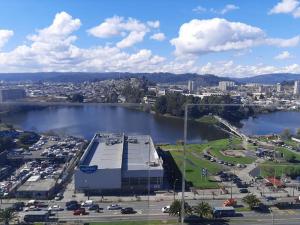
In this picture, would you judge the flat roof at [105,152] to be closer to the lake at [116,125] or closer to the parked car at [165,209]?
the parked car at [165,209]

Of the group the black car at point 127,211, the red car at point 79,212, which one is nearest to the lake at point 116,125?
the black car at point 127,211

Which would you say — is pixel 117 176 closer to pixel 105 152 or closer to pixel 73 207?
pixel 73 207

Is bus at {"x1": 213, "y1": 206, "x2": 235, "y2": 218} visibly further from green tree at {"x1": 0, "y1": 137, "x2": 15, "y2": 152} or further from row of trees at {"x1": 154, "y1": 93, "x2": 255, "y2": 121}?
row of trees at {"x1": 154, "y1": 93, "x2": 255, "y2": 121}

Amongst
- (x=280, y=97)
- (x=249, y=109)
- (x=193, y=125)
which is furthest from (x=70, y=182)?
(x=280, y=97)

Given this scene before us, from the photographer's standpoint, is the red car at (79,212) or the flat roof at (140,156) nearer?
the red car at (79,212)

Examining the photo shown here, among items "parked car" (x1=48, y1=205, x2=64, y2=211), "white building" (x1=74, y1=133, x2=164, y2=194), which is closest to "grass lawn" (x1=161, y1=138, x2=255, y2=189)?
"white building" (x1=74, y1=133, x2=164, y2=194)

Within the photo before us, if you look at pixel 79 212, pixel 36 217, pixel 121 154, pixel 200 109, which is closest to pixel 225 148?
pixel 121 154

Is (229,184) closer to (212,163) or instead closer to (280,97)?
(212,163)
